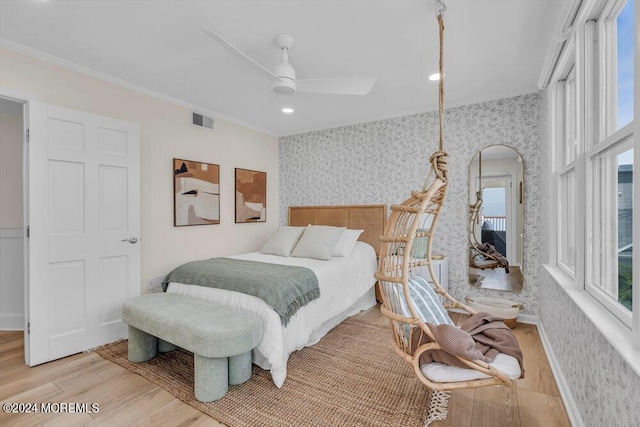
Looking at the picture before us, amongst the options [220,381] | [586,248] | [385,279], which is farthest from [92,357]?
[586,248]

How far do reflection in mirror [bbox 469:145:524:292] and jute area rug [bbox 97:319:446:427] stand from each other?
164cm

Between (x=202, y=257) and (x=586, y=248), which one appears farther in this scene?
(x=202, y=257)

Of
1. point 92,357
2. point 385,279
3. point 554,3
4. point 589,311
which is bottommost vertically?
point 92,357

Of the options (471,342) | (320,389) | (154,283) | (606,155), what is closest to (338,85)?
(606,155)

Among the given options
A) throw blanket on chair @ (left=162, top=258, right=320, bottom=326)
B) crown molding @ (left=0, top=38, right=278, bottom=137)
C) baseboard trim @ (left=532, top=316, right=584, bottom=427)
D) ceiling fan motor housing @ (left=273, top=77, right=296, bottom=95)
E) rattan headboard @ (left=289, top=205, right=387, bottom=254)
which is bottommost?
baseboard trim @ (left=532, top=316, right=584, bottom=427)

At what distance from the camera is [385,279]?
163cm

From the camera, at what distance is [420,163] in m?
3.85

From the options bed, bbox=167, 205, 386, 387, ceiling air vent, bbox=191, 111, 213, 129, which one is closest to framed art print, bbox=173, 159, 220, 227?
ceiling air vent, bbox=191, 111, 213, 129

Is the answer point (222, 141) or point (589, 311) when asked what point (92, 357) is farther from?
point (589, 311)

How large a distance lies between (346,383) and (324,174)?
303 centimetres

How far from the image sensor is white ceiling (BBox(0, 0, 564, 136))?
1929 millimetres

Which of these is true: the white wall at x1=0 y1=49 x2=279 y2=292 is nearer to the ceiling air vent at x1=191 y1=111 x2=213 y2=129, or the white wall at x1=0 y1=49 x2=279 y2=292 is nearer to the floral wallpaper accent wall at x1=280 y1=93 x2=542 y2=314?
the ceiling air vent at x1=191 y1=111 x2=213 y2=129

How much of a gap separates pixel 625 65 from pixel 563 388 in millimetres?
1894

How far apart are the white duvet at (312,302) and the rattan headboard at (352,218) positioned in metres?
0.23
